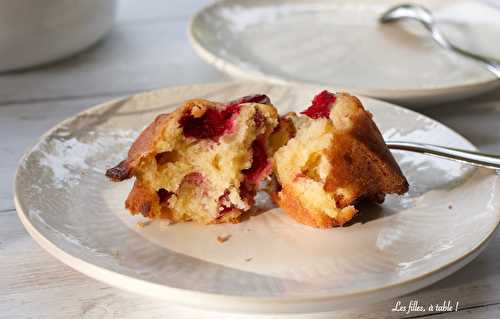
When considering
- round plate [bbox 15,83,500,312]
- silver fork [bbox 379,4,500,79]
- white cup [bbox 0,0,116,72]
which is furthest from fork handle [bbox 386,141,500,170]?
white cup [bbox 0,0,116,72]

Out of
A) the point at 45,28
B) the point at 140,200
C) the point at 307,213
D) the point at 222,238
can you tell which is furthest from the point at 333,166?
the point at 45,28

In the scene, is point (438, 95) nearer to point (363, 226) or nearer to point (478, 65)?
point (478, 65)

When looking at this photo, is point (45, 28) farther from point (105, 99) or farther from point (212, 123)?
point (212, 123)

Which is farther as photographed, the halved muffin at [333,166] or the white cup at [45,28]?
the white cup at [45,28]

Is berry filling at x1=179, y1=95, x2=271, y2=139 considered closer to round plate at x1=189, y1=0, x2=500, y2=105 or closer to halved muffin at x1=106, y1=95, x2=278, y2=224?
halved muffin at x1=106, y1=95, x2=278, y2=224

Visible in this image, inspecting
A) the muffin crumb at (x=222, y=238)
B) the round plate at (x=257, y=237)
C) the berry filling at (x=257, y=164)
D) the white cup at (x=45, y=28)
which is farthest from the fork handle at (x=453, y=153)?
the white cup at (x=45, y=28)

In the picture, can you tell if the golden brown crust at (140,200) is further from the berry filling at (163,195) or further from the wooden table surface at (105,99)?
the wooden table surface at (105,99)
